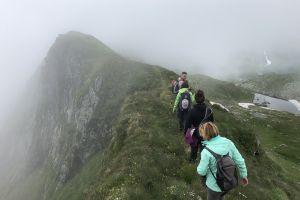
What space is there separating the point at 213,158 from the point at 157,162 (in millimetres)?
13044

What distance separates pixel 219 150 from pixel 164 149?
1558cm

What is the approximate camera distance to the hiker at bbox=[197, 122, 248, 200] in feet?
48.2

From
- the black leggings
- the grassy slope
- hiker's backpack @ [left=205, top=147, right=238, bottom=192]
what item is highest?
hiker's backpack @ [left=205, top=147, right=238, bottom=192]

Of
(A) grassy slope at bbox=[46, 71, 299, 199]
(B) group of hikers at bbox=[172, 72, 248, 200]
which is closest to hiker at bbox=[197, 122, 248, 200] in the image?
(B) group of hikers at bbox=[172, 72, 248, 200]

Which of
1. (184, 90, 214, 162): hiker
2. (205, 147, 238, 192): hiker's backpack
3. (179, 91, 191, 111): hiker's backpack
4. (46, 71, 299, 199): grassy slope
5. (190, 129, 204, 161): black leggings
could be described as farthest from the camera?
(179, 91, 191, 111): hiker's backpack

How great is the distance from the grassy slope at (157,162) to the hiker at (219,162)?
24.7 feet

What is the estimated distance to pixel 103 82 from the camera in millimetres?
86875

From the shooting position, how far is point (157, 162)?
90.2ft

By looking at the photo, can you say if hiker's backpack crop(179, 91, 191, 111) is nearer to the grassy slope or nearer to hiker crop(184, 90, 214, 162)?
the grassy slope

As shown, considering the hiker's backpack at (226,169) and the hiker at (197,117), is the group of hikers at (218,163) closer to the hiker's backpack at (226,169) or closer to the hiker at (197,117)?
the hiker's backpack at (226,169)

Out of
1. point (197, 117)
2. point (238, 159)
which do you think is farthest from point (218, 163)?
point (197, 117)

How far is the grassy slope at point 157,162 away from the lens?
23.6m

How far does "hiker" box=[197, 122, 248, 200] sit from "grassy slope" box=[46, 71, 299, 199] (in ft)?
24.7

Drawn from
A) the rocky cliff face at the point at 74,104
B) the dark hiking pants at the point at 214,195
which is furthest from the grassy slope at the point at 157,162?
the rocky cliff face at the point at 74,104
